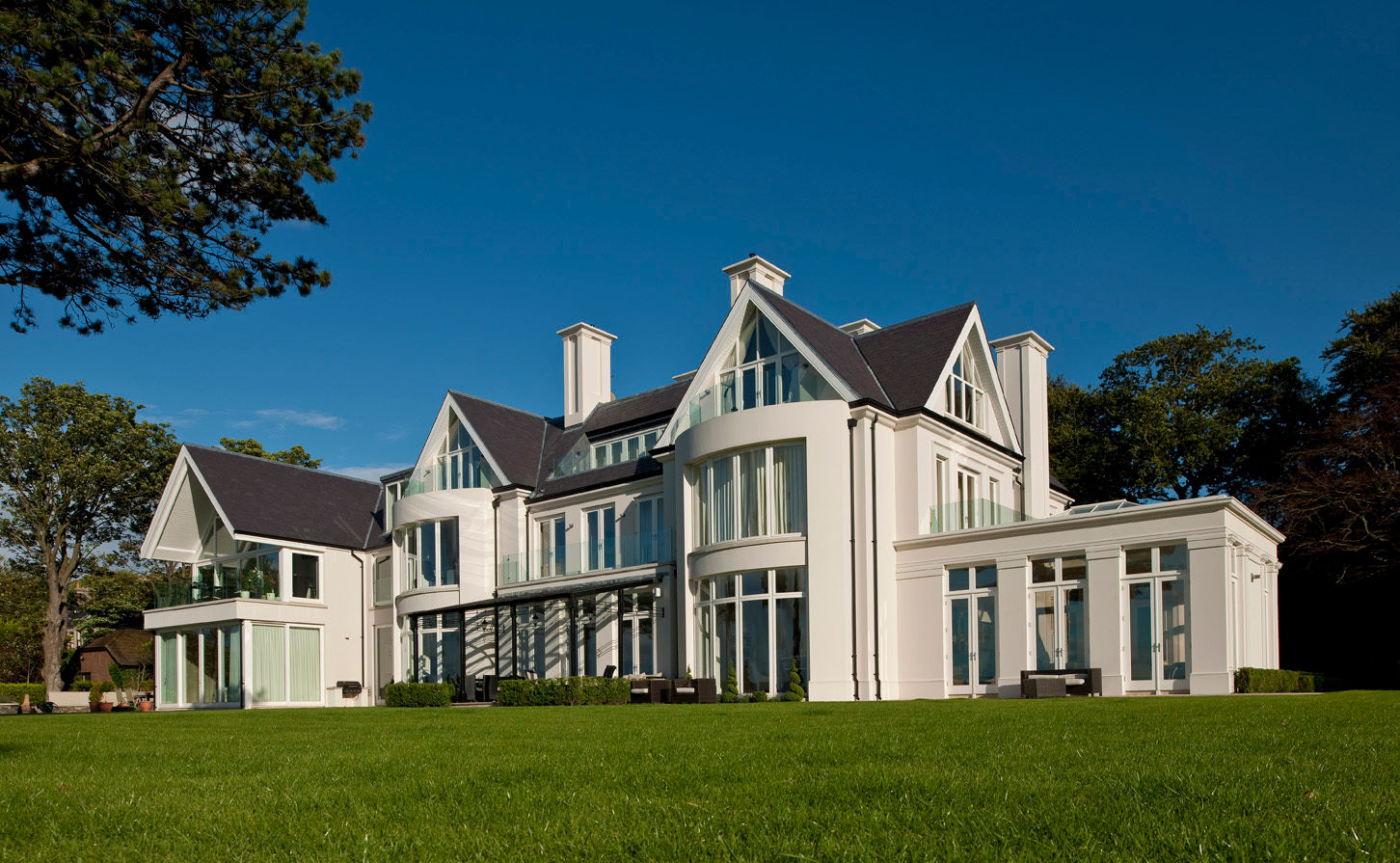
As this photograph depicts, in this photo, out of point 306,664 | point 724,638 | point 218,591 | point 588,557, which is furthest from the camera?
point 306,664

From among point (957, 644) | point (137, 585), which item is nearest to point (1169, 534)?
point (957, 644)

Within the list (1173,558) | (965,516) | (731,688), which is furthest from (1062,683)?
(731,688)

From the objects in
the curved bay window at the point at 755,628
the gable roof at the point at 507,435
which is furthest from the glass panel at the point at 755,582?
the gable roof at the point at 507,435

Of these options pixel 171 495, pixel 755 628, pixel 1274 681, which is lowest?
pixel 1274 681

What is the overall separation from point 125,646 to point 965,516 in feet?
140

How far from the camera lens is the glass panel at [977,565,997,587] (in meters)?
24.4

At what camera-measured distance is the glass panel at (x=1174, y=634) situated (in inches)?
864

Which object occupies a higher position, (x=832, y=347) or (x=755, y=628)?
(x=832, y=347)

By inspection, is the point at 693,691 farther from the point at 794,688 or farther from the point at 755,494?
the point at 755,494

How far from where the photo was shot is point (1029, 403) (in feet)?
105

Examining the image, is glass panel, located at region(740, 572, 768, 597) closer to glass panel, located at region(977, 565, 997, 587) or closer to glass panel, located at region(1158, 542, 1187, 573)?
glass panel, located at region(977, 565, 997, 587)

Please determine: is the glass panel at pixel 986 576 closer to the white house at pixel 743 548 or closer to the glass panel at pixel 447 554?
the white house at pixel 743 548

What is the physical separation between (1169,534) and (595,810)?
19223 mm

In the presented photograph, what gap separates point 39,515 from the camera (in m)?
45.5
